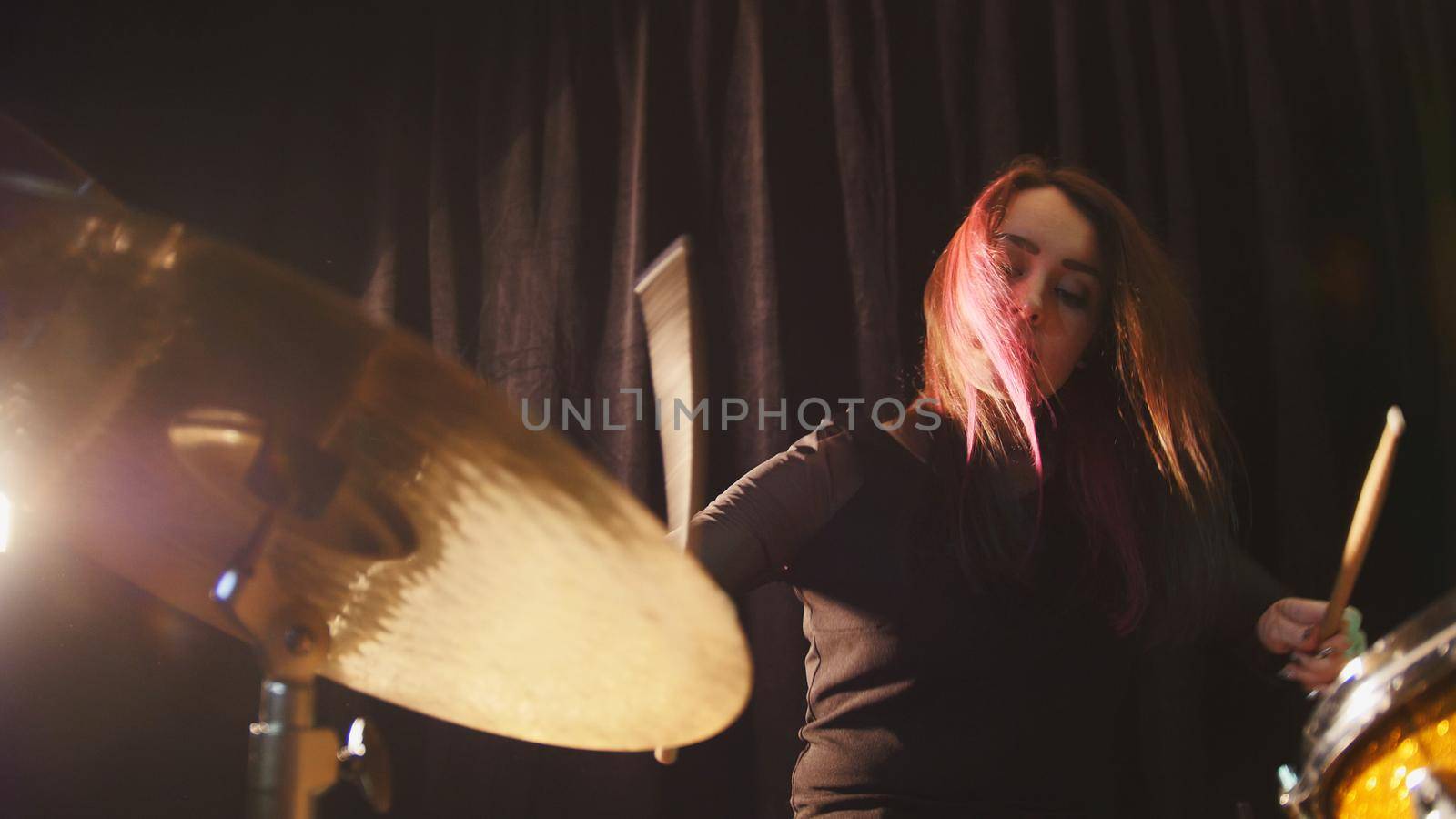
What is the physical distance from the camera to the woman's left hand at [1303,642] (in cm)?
96

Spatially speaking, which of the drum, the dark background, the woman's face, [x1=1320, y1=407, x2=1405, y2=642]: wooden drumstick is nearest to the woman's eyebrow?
the woman's face

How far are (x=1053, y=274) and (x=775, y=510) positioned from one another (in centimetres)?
47

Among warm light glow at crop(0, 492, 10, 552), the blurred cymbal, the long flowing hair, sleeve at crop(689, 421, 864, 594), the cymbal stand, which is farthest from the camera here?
warm light glow at crop(0, 492, 10, 552)

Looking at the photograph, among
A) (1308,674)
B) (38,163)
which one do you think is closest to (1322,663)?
(1308,674)

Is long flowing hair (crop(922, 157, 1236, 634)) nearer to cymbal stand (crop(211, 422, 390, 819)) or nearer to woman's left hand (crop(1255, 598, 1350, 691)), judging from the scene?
woman's left hand (crop(1255, 598, 1350, 691))

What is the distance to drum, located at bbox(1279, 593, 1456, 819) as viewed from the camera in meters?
0.66

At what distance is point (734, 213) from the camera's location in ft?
4.94

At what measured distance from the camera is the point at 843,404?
4.77 ft

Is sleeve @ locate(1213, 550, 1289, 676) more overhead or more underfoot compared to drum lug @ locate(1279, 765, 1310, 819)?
more overhead

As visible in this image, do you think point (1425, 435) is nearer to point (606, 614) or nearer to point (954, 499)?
point (954, 499)

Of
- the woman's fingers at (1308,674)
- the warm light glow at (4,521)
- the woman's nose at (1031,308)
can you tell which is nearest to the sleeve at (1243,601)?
the woman's fingers at (1308,674)

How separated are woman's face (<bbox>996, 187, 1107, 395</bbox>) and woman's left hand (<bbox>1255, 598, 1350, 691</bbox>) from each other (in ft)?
1.11

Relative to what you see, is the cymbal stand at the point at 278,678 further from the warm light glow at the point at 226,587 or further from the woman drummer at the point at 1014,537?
the woman drummer at the point at 1014,537

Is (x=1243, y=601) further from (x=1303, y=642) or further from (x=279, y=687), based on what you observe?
(x=279, y=687)
